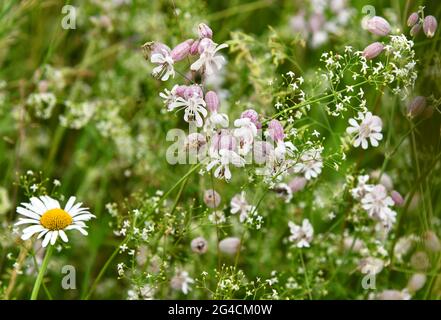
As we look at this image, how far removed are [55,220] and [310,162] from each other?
1.87 ft

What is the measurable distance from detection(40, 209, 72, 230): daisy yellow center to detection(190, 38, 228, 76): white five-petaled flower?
1.32 feet

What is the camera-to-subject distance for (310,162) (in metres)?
1.68

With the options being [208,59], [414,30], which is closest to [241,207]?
[208,59]

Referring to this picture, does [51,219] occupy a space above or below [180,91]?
below

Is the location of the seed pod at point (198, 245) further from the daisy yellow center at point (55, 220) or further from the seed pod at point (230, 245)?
the daisy yellow center at point (55, 220)

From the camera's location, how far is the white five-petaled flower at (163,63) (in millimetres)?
1426

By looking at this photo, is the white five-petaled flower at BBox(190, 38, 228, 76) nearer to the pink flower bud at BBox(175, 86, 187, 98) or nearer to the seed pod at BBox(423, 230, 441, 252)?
the pink flower bud at BBox(175, 86, 187, 98)

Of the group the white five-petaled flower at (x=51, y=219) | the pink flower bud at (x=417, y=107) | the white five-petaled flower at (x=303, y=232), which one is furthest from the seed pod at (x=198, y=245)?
the pink flower bud at (x=417, y=107)

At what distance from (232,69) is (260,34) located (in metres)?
0.59

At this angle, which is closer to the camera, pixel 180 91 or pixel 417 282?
pixel 180 91

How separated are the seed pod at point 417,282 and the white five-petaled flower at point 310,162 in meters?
0.40

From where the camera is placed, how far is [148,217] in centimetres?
163

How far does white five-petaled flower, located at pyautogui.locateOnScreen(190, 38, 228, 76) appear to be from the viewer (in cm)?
143

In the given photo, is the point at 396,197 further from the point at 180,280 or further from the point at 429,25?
the point at 180,280
